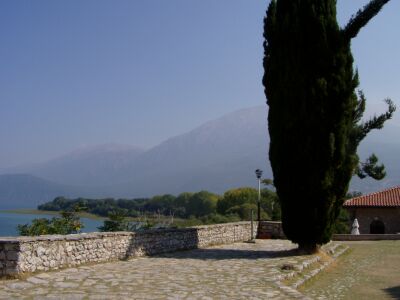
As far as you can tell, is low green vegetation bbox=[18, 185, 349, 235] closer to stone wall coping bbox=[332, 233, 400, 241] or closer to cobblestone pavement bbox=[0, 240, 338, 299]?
cobblestone pavement bbox=[0, 240, 338, 299]

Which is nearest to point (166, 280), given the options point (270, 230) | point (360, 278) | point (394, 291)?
point (394, 291)

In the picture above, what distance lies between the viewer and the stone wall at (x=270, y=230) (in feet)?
66.0

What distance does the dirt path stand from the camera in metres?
9.27

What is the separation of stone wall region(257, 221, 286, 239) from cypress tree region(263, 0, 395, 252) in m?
5.81

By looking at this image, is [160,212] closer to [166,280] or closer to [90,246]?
[90,246]

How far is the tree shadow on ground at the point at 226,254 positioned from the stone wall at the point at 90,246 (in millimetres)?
485

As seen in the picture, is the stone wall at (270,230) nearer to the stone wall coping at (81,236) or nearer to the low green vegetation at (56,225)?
the stone wall coping at (81,236)

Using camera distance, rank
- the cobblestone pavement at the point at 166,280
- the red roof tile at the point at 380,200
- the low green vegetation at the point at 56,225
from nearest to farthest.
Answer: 1. the cobblestone pavement at the point at 166,280
2. the low green vegetation at the point at 56,225
3. the red roof tile at the point at 380,200

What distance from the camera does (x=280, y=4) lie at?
14672 millimetres

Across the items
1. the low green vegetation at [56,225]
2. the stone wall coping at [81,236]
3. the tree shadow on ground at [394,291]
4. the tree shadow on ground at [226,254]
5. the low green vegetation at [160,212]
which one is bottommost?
the tree shadow on ground at [394,291]

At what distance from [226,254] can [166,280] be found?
16.4 feet

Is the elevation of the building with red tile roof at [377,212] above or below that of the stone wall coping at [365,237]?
above

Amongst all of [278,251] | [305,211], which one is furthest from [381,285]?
[278,251]

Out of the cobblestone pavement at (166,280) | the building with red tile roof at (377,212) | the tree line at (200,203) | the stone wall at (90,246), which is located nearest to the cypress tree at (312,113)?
the cobblestone pavement at (166,280)
